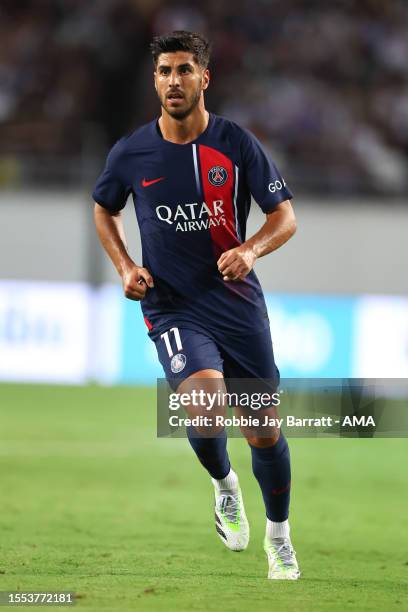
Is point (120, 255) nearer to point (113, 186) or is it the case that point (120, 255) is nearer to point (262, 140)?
point (113, 186)

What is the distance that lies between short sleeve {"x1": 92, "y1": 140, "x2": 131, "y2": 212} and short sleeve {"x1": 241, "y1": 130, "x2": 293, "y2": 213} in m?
0.57

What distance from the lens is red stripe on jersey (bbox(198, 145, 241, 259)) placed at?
5.16m

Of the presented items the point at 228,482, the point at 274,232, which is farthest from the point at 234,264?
the point at 228,482

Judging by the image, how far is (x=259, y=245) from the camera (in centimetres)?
506

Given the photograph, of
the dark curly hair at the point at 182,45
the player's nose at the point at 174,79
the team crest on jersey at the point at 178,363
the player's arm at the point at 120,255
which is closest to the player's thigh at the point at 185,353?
the team crest on jersey at the point at 178,363

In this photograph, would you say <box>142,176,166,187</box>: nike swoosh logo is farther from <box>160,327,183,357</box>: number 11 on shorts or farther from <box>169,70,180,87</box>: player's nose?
<box>160,327,183,357</box>: number 11 on shorts

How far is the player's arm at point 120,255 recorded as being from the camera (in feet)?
16.7

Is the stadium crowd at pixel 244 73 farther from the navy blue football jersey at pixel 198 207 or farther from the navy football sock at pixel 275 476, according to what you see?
the navy football sock at pixel 275 476

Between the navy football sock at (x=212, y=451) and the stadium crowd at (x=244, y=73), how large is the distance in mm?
12393

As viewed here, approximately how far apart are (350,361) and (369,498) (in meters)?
6.47

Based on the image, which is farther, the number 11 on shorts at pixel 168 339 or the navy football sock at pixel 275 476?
the navy football sock at pixel 275 476

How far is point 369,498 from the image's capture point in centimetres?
824

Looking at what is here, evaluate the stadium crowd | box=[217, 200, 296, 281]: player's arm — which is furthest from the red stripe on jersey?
the stadium crowd

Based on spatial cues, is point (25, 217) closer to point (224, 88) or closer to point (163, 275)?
point (224, 88)
